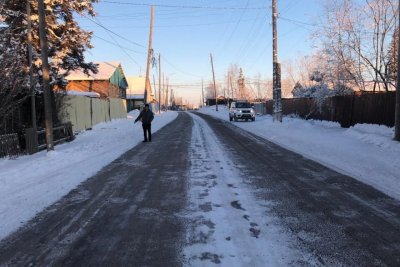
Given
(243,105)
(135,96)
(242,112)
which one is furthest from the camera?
(135,96)

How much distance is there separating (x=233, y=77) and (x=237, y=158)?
12320 centimetres

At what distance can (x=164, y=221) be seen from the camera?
645 cm

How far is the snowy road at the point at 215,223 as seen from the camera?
4957mm

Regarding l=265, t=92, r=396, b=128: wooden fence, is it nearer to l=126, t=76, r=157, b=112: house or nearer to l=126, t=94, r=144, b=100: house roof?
l=126, t=76, r=157, b=112: house

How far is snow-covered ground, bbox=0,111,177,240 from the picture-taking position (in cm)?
727

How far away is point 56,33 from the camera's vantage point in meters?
24.1

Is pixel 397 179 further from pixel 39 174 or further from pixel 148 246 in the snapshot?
pixel 39 174

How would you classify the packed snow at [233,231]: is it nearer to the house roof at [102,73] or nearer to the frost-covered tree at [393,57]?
the frost-covered tree at [393,57]

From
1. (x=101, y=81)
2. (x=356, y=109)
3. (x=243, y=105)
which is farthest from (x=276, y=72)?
(x=101, y=81)

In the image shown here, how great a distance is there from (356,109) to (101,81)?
121 ft

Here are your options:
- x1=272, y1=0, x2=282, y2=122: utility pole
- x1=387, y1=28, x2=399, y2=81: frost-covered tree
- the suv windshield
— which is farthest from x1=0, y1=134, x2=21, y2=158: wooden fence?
the suv windshield

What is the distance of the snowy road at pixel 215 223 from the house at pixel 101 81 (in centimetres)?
4102

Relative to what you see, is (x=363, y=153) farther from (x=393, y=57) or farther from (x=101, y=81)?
(x=101, y=81)

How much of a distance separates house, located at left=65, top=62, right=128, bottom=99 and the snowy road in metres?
41.0
